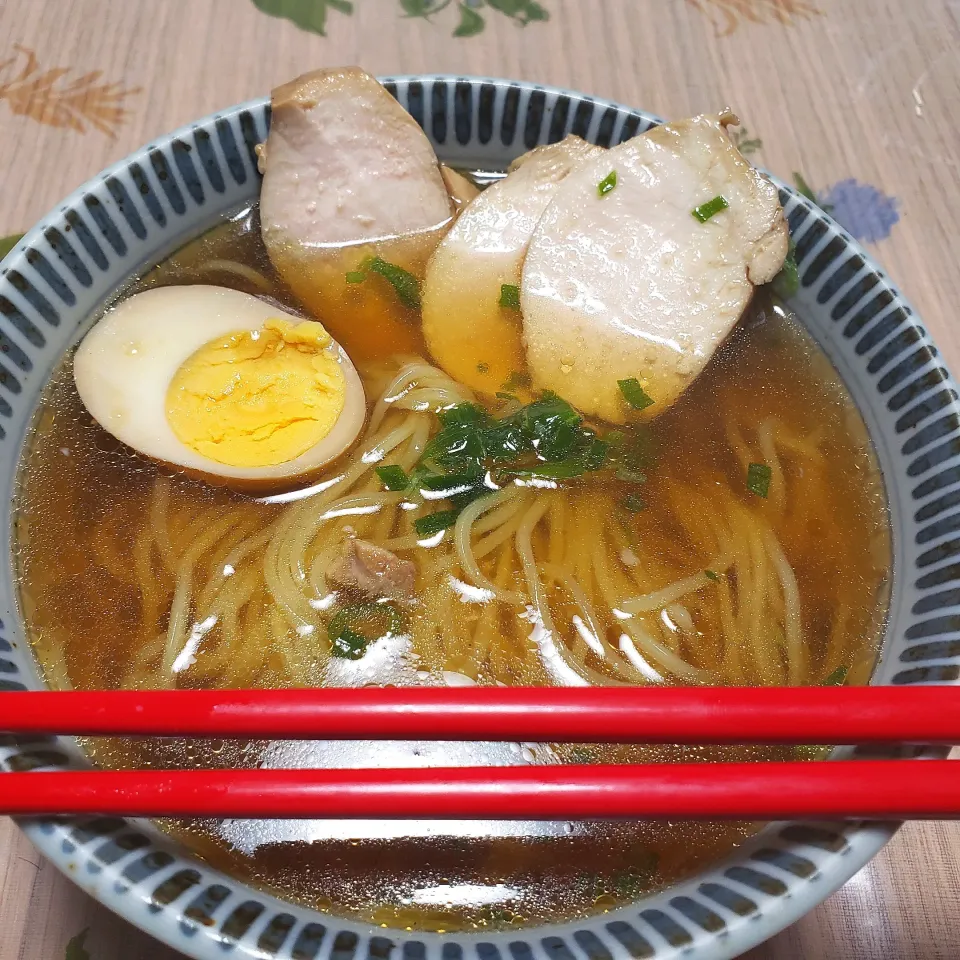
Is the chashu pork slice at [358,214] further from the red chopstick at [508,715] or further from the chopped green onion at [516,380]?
the red chopstick at [508,715]

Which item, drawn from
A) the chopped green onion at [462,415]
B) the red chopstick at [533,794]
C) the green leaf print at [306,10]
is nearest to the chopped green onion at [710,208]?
the chopped green onion at [462,415]

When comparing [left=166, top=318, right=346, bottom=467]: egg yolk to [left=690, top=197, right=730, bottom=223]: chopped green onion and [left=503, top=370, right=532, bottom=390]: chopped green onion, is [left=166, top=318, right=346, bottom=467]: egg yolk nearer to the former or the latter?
[left=503, top=370, right=532, bottom=390]: chopped green onion

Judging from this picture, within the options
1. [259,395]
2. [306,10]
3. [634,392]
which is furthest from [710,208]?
[306,10]

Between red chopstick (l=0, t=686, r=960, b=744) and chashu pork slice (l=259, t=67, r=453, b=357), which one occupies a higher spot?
chashu pork slice (l=259, t=67, r=453, b=357)

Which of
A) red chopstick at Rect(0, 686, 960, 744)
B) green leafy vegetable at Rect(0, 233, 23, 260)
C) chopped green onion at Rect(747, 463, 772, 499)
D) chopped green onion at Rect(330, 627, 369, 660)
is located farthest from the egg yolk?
chopped green onion at Rect(747, 463, 772, 499)

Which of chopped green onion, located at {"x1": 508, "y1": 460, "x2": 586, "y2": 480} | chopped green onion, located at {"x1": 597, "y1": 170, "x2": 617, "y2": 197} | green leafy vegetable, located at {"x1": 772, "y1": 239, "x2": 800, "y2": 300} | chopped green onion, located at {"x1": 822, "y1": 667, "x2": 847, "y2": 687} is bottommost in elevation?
chopped green onion, located at {"x1": 822, "y1": 667, "x2": 847, "y2": 687}
